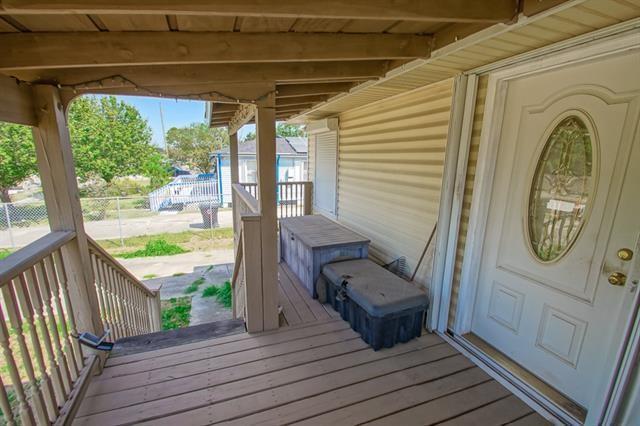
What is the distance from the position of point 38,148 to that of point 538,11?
2.75m

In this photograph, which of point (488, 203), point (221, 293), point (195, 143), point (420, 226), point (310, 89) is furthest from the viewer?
point (195, 143)

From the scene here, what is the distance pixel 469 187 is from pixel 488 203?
0.62 feet

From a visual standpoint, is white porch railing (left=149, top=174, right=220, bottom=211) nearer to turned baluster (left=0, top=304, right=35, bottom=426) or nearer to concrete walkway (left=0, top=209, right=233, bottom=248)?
concrete walkway (left=0, top=209, right=233, bottom=248)

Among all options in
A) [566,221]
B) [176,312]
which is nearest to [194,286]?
[176,312]

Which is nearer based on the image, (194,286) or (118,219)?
(194,286)

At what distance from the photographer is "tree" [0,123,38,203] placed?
9328 mm

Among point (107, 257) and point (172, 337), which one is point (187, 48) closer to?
point (107, 257)

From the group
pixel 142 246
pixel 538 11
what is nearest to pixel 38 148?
pixel 538 11

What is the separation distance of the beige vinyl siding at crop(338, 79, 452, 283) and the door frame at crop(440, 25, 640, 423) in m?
0.38

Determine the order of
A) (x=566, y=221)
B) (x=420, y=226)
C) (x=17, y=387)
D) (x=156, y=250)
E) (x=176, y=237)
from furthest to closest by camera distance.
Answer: (x=176, y=237) < (x=156, y=250) < (x=420, y=226) < (x=566, y=221) < (x=17, y=387)

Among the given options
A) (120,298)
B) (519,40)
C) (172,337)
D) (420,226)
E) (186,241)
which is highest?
(519,40)

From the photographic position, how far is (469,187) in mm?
2307

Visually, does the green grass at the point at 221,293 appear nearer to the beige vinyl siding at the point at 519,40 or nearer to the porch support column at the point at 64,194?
the porch support column at the point at 64,194

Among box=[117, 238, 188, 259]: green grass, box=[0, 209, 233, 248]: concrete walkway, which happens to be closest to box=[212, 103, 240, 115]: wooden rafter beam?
box=[117, 238, 188, 259]: green grass
